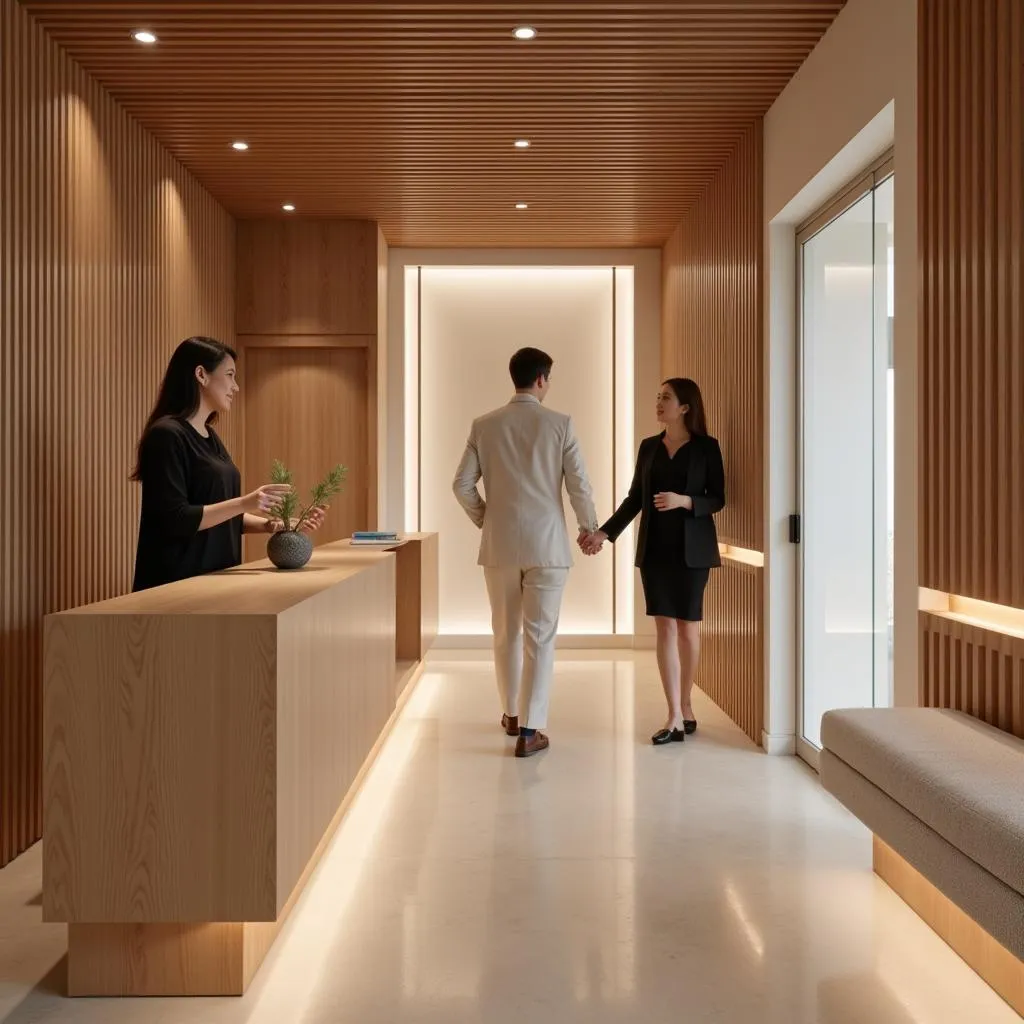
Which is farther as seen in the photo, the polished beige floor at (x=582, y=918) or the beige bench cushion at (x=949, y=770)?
the polished beige floor at (x=582, y=918)

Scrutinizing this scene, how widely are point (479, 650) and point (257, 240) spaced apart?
3222 millimetres

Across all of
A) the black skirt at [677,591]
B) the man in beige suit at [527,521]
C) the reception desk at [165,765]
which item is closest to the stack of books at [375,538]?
the man in beige suit at [527,521]

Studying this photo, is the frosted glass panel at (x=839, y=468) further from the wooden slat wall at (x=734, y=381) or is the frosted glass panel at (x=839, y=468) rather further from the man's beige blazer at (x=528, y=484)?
the man's beige blazer at (x=528, y=484)

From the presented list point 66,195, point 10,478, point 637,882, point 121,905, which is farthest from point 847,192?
point 121,905

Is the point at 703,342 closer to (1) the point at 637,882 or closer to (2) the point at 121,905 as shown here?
(1) the point at 637,882

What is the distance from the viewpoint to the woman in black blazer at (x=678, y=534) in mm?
4672

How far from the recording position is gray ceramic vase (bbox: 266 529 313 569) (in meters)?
3.11

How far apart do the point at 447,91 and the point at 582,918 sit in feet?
11.0

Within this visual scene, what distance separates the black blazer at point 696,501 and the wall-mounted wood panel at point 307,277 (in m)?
2.52

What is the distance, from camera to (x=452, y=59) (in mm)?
4004

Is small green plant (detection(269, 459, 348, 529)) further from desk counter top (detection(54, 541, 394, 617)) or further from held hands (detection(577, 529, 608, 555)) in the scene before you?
held hands (detection(577, 529, 608, 555))

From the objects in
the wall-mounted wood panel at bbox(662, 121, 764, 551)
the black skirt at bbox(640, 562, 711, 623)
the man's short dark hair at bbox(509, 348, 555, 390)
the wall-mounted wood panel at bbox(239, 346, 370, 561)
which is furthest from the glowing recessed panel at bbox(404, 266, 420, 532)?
the black skirt at bbox(640, 562, 711, 623)

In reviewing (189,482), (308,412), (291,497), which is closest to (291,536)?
(291,497)

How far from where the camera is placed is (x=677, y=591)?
4.68m
